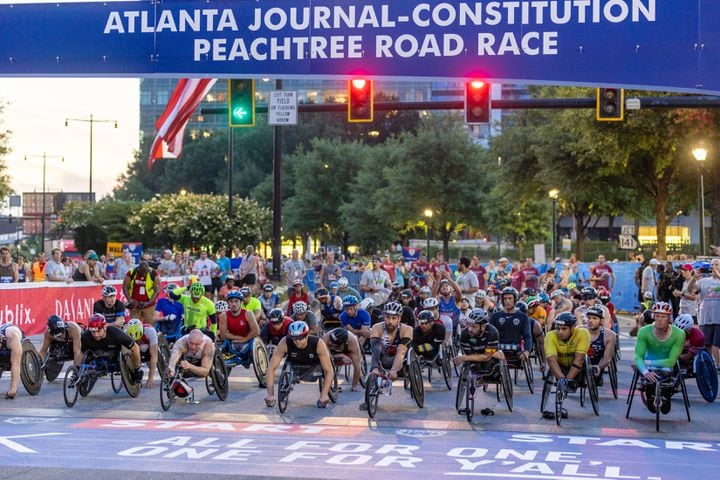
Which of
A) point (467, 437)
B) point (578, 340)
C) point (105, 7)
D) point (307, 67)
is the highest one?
point (105, 7)

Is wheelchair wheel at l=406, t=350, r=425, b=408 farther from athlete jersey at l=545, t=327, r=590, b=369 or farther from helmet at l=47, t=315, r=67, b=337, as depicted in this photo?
helmet at l=47, t=315, r=67, b=337

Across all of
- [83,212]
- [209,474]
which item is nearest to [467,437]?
[209,474]

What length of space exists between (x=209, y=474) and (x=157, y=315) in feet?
29.0

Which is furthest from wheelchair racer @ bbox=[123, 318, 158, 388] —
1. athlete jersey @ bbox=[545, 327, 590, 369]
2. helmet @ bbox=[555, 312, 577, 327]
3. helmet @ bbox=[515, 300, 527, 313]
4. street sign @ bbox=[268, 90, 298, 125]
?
street sign @ bbox=[268, 90, 298, 125]

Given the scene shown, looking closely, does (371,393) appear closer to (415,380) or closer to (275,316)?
(415,380)

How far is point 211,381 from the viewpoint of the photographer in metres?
17.9

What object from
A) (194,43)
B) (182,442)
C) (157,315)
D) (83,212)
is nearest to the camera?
(182,442)

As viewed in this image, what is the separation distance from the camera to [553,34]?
15750 mm

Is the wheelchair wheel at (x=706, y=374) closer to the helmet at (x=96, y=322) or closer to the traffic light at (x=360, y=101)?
the traffic light at (x=360, y=101)

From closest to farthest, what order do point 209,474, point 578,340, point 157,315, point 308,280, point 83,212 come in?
point 209,474 < point 578,340 < point 157,315 < point 308,280 < point 83,212

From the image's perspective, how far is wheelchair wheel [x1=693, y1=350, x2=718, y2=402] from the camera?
1658 cm

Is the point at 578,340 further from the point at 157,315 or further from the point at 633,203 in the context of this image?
the point at 633,203

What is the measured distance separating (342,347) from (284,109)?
328 inches

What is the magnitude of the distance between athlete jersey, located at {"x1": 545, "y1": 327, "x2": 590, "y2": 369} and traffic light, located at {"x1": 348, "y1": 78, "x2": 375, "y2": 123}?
7426 millimetres
